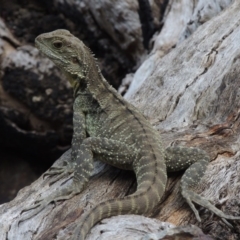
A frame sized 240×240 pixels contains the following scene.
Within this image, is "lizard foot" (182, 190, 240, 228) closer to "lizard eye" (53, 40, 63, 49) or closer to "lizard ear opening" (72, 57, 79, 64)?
"lizard ear opening" (72, 57, 79, 64)

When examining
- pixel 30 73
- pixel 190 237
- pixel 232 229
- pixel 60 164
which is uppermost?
pixel 30 73

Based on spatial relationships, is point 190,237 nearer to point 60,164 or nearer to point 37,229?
point 37,229

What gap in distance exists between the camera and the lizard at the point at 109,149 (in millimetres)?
3828

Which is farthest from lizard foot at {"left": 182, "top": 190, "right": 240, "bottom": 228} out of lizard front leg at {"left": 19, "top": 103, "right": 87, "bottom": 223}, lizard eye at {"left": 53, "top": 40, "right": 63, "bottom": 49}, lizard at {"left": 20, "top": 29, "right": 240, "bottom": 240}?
lizard eye at {"left": 53, "top": 40, "right": 63, "bottom": 49}

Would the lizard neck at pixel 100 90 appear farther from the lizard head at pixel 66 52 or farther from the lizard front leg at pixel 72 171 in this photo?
the lizard front leg at pixel 72 171

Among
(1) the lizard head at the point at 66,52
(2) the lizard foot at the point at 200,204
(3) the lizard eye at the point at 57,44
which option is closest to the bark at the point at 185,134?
(2) the lizard foot at the point at 200,204

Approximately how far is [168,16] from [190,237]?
15.7 feet

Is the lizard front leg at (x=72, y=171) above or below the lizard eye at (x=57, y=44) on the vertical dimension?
below

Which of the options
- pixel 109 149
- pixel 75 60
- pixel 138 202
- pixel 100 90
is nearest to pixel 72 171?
pixel 109 149

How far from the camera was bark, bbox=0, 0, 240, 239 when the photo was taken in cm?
383

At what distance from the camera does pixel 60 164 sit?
5.02 m

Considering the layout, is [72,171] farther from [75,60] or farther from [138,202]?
[75,60]

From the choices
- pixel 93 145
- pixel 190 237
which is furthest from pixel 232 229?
pixel 93 145

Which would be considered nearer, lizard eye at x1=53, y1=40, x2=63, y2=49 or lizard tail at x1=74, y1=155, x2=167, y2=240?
lizard tail at x1=74, y1=155, x2=167, y2=240
